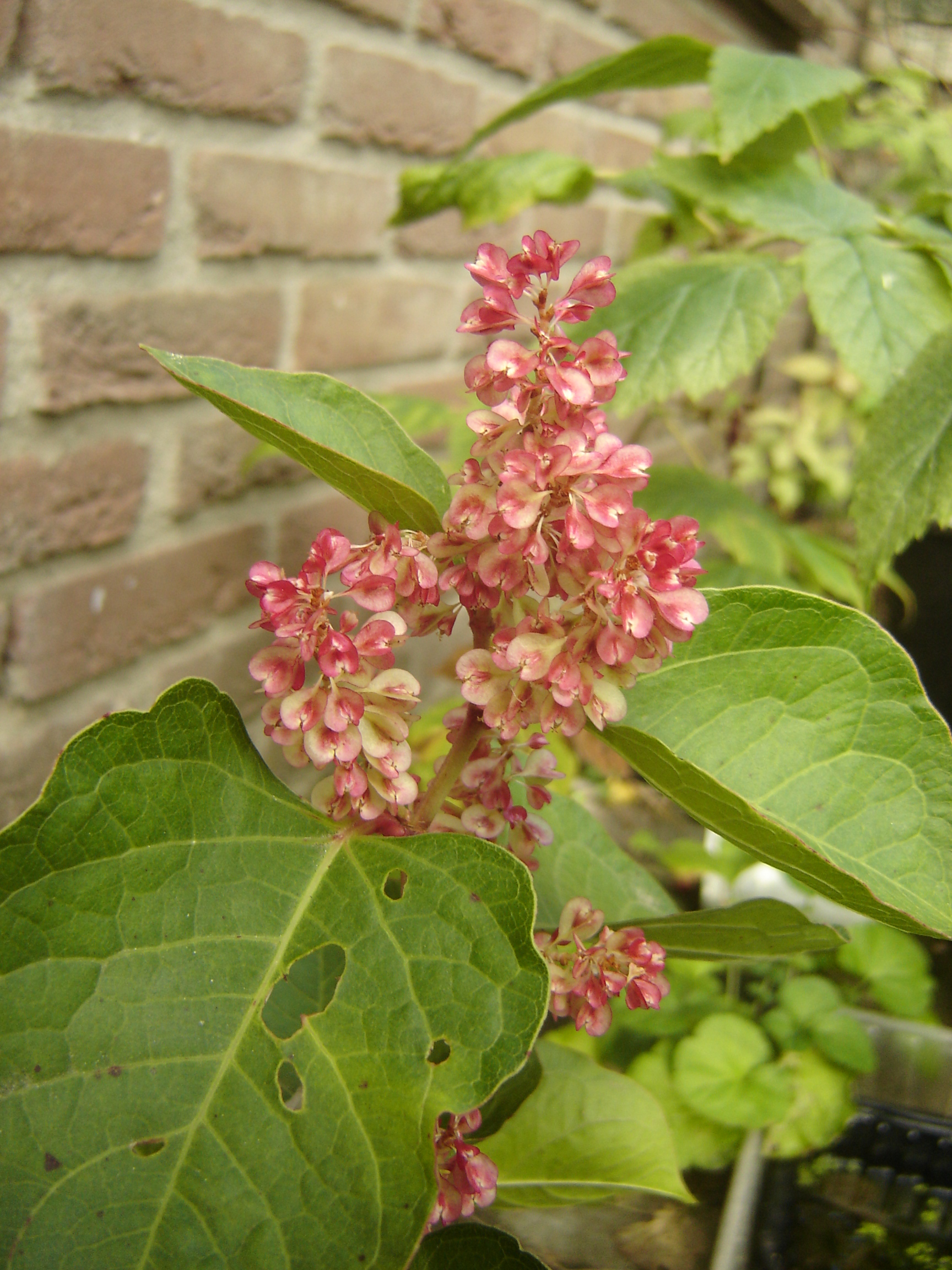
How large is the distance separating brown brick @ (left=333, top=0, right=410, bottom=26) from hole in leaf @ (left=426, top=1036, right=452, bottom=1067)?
103 cm

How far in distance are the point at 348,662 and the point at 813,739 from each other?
0.21 meters

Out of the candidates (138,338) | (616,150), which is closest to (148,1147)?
(138,338)

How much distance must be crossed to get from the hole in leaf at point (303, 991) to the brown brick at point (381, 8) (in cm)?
97

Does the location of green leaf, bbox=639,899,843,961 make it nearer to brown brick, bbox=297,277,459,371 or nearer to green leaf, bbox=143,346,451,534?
green leaf, bbox=143,346,451,534

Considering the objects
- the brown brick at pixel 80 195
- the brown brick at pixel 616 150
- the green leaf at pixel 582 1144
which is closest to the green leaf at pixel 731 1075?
the green leaf at pixel 582 1144

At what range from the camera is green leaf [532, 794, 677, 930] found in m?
0.62

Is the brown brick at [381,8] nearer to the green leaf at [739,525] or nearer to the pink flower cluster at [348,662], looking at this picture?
the green leaf at [739,525]

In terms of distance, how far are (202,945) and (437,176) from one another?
755 mm

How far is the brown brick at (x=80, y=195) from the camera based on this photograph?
744 mm

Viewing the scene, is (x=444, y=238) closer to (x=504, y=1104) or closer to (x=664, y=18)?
(x=664, y=18)

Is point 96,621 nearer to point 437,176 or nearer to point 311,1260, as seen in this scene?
point 437,176

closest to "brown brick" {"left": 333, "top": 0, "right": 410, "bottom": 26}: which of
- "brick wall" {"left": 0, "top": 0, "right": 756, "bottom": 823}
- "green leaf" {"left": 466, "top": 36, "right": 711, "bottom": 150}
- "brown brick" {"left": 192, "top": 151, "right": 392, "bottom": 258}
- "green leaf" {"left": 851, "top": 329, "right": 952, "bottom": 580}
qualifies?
"brick wall" {"left": 0, "top": 0, "right": 756, "bottom": 823}

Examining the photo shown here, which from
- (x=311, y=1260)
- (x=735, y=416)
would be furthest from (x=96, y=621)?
(x=735, y=416)

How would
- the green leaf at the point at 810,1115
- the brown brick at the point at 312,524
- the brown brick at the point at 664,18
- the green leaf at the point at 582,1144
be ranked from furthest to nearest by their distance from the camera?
the brown brick at the point at 664,18, the brown brick at the point at 312,524, the green leaf at the point at 810,1115, the green leaf at the point at 582,1144
